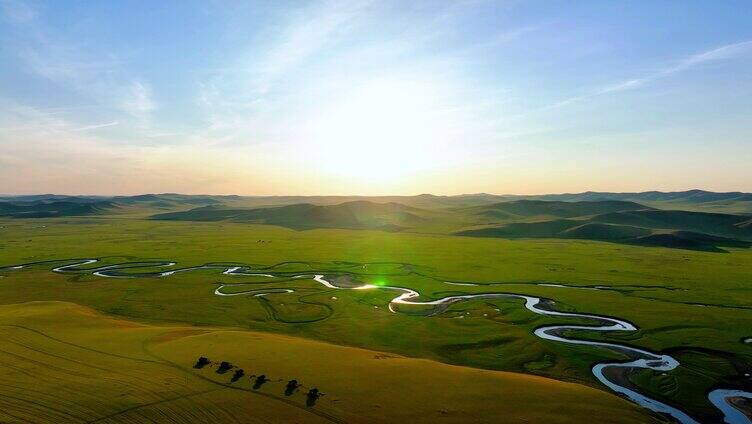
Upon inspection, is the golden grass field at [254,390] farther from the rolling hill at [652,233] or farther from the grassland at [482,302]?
the rolling hill at [652,233]

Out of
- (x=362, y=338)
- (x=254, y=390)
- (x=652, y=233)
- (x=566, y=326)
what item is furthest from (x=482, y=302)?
(x=652, y=233)

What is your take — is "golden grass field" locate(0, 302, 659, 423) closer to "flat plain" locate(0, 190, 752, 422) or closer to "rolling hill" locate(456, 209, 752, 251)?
"flat plain" locate(0, 190, 752, 422)

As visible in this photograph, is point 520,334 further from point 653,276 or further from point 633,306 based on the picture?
point 653,276

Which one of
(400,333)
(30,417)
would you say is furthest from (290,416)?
(400,333)

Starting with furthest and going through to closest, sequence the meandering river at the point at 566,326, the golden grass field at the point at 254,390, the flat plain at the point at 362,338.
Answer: the meandering river at the point at 566,326
the flat plain at the point at 362,338
the golden grass field at the point at 254,390

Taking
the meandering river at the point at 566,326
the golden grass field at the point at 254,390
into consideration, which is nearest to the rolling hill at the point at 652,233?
the meandering river at the point at 566,326
